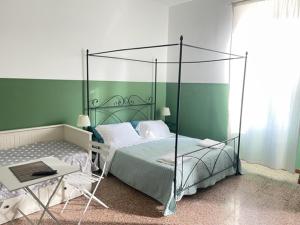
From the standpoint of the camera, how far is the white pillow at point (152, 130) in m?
3.91

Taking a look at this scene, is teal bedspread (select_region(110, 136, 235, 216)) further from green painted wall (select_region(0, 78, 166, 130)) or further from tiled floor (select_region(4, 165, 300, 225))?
green painted wall (select_region(0, 78, 166, 130))

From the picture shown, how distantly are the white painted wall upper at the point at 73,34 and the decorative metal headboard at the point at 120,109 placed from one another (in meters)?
0.37

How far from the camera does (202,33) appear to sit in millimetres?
4094

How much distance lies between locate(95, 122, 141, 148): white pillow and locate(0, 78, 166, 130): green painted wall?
47cm

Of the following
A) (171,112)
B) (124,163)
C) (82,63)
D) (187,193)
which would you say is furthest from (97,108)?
(187,193)

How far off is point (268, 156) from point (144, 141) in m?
1.79

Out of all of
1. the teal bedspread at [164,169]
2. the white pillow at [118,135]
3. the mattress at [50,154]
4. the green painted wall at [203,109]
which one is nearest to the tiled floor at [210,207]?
the teal bedspread at [164,169]

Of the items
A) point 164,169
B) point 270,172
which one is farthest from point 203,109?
point 164,169

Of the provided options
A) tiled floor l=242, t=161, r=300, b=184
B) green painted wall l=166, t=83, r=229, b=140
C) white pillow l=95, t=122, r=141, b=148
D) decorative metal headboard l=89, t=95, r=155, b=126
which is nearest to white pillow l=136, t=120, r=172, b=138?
white pillow l=95, t=122, r=141, b=148

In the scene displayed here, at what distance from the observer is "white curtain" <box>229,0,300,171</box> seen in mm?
3205

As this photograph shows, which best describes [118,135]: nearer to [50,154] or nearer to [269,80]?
[50,154]

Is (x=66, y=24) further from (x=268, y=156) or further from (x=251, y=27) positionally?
(x=268, y=156)

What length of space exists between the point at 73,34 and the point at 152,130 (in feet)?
6.07

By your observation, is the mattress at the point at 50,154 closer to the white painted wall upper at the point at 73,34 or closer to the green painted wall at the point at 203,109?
the white painted wall upper at the point at 73,34
